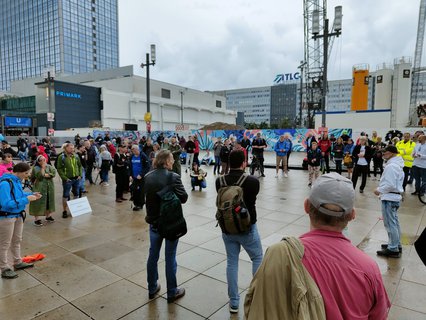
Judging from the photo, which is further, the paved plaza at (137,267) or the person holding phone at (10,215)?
the person holding phone at (10,215)

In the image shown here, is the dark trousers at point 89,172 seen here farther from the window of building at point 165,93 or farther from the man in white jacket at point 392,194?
the window of building at point 165,93

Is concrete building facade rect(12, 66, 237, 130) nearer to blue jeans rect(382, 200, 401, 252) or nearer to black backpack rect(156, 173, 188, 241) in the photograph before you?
blue jeans rect(382, 200, 401, 252)

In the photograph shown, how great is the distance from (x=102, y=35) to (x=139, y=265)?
12308 cm

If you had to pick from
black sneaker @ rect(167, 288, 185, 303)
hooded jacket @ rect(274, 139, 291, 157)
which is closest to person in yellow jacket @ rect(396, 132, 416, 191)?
hooded jacket @ rect(274, 139, 291, 157)

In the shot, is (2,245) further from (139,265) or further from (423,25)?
(423,25)

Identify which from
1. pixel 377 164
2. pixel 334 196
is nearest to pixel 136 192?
pixel 334 196

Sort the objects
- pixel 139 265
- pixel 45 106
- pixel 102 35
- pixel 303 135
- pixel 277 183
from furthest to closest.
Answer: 1. pixel 102 35
2. pixel 45 106
3. pixel 303 135
4. pixel 277 183
5. pixel 139 265

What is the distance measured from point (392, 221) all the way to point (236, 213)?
10.1ft

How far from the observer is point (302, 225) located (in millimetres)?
6402

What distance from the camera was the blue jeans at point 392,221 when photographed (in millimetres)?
4582

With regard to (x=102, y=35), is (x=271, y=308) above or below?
below

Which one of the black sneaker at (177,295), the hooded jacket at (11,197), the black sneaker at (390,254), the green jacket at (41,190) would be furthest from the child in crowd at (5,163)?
the black sneaker at (390,254)

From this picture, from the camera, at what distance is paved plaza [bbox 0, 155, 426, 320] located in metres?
3.37

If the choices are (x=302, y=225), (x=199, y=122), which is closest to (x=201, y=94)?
(x=199, y=122)
